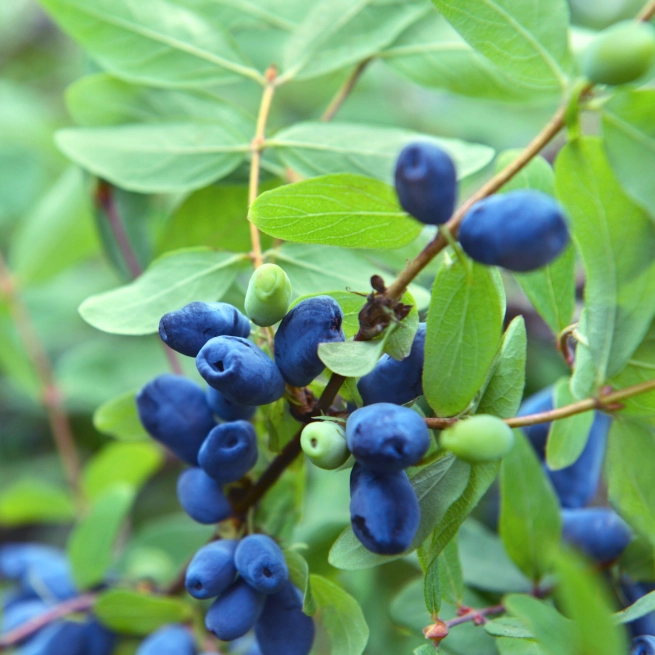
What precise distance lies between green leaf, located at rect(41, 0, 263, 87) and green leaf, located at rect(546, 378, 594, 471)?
59 cm

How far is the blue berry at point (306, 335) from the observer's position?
1.87 feet

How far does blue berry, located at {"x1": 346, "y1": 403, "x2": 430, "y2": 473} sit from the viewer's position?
19.9 inches

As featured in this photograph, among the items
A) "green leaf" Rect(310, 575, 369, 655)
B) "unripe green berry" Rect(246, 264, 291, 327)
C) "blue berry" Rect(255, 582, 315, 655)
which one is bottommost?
"blue berry" Rect(255, 582, 315, 655)

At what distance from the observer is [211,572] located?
25.4 inches

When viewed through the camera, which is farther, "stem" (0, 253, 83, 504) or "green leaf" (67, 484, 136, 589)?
"stem" (0, 253, 83, 504)

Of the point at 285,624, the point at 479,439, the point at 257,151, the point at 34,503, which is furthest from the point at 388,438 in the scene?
the point at 34,503

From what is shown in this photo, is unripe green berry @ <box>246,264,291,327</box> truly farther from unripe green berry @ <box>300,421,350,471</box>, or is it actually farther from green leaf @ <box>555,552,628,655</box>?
green leaf @ <box>555,552,628,655</box>

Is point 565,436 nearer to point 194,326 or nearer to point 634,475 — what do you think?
point 634,475

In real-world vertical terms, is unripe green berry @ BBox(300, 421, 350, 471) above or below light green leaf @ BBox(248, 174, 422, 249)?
below

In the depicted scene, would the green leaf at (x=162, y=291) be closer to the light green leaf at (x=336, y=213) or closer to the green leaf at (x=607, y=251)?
the light green leaf at (x=336, y=213)

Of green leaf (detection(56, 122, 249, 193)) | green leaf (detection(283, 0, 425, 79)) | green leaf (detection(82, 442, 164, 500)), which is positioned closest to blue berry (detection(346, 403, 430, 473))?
green leaf (detection(56, 122, 249, 193))

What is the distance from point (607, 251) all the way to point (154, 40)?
671 millimetres

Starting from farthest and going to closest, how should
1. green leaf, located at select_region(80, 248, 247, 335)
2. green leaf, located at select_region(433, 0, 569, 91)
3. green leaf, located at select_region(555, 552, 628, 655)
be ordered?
1. green leaf, located at select_region(80, 248, 247, 335)
2. green leaf, located at select_region(433, 0, 569, 91)
3. green leaf, located at select_region(555, 552, 628, 655)

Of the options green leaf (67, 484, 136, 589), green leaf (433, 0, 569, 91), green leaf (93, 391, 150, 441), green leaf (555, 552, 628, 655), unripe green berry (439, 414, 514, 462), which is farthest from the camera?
green leaf (67, 484, 136, 589)
